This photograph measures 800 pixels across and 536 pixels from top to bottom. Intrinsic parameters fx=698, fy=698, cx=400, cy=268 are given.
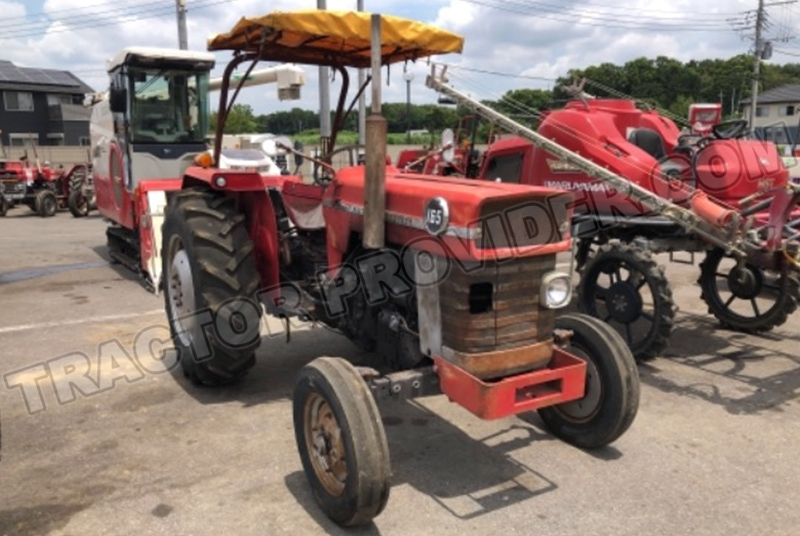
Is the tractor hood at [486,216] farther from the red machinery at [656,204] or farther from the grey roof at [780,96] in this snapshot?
the grey roof at [780,96]

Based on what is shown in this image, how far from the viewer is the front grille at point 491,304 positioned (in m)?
3.07

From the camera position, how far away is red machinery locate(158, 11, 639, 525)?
9.84 feet

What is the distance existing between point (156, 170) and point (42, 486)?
21.6ft

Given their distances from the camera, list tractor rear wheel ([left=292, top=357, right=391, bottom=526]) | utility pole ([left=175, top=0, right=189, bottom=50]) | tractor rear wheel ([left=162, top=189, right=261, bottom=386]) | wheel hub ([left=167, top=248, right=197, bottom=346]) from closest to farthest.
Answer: tractor rear wheel ([left=292, top=357, right=391, bottom=526]), tractor rear wheel ([left=162, top=189, right=261, bottom=386]), wheel hub ([left=167, top=248, right=197, bottom=346]), utility pole ([left=175, top=0, right=189, bottom=50])

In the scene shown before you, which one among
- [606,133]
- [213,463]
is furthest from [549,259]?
[606,133]

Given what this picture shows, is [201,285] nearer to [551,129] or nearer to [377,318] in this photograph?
[377,318]

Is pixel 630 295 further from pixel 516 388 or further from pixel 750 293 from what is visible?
pixel 516 388

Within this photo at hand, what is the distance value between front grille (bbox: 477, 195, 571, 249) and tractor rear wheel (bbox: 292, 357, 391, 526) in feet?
2.72

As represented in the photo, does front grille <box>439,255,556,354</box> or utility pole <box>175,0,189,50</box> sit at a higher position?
utility pole <box>175,0,189,50</box>

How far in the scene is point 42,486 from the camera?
3.36 meters

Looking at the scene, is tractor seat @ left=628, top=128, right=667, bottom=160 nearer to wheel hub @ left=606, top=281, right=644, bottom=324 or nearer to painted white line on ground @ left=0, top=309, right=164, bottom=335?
wheel hub @ left=606, top=281, right=644, bottom=324

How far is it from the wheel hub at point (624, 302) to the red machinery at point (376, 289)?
5.81ft

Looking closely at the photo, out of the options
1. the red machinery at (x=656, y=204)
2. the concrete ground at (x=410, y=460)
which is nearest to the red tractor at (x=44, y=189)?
the concrete ground at (x=410, y=460)

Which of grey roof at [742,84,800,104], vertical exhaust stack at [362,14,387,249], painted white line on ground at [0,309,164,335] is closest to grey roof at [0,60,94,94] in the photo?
painted white line on ground at [0,309,164,335]
